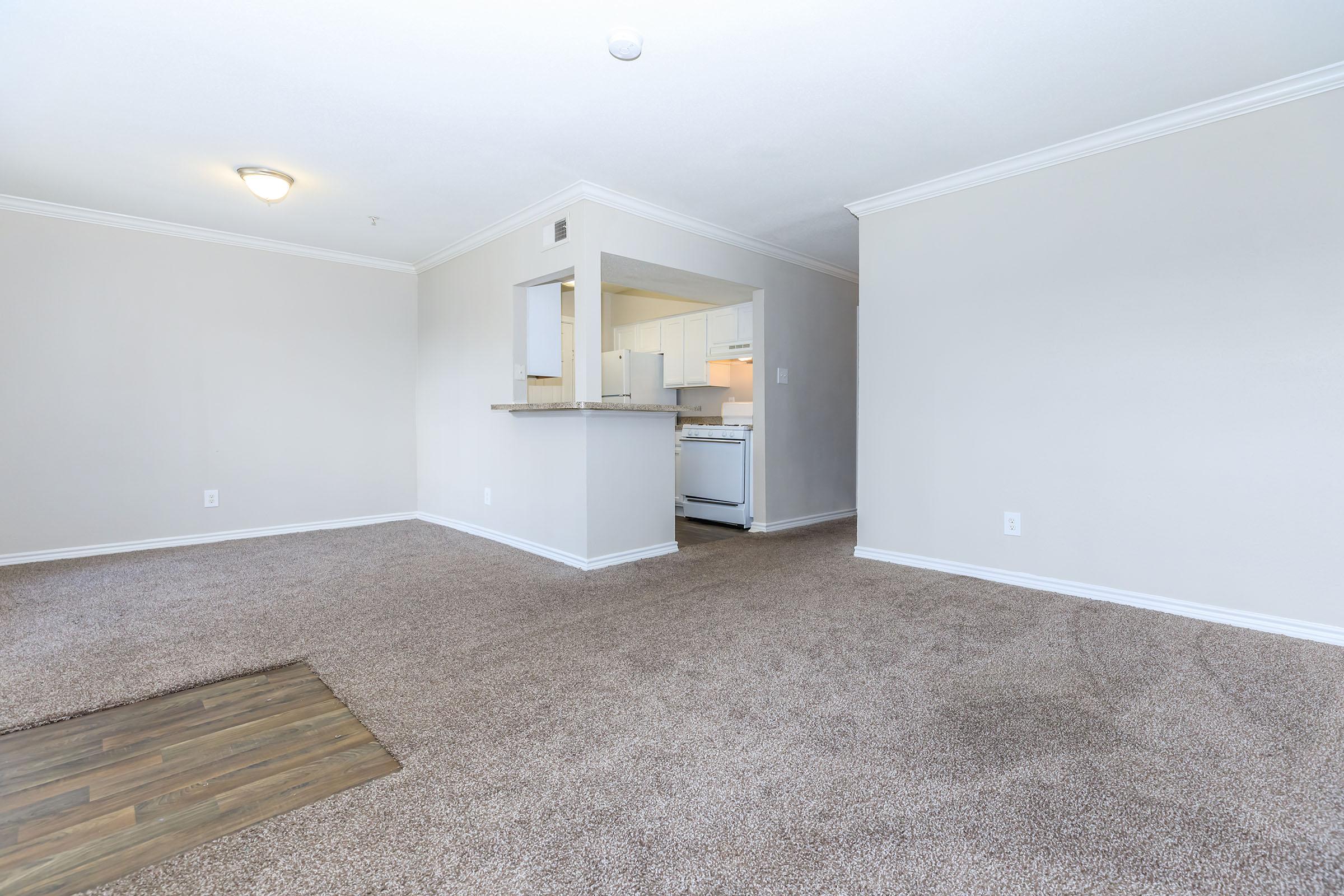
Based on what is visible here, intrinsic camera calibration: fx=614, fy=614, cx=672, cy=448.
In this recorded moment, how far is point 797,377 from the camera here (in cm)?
527

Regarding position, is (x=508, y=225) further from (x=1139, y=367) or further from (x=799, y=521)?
(x=1139, y=367)

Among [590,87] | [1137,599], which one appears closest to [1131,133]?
[1137,599]

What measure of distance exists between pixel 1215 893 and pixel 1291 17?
A: 279 cm

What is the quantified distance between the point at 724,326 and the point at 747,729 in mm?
4411

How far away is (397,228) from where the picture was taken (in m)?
4.48

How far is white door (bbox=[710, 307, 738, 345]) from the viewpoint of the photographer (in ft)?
18.5

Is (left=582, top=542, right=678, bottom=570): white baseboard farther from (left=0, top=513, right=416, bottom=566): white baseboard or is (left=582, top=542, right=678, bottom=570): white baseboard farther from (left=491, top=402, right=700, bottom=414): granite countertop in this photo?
(left=0, top=513, right=416, bottom=566): white baseboard

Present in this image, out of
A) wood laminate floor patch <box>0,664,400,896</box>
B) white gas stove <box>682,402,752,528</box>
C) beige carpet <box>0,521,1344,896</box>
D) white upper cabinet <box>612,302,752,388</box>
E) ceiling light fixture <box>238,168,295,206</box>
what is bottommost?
wood laminate floor patch <box>0,664,400,896</box>

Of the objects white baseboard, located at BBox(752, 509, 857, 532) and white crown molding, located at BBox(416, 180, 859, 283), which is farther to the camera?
white baseboard, located at BBox(752, 509, 857, 532)

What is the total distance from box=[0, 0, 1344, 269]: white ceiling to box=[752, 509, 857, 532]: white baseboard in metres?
2.51

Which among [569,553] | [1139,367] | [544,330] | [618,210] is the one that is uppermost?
[618,210]

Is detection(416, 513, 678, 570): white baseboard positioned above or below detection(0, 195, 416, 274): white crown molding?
below

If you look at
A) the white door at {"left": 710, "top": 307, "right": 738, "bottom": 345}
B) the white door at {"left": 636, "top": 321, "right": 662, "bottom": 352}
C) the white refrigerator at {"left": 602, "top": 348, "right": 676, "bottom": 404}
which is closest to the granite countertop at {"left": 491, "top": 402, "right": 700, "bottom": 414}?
the white refrigerator at {"left": 602, "top": 348, "right": 676, "bottom": 404}

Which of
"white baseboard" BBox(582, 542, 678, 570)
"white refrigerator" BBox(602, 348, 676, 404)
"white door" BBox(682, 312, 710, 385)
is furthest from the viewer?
"white door" BBox(682, 312, 710, 385)
